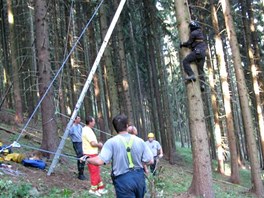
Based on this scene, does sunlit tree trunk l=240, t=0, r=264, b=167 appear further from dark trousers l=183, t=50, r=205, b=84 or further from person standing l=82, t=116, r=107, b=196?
person standing l=82, t=116, r=107, b=196

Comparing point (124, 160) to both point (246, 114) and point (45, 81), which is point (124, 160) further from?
point (246, 114)

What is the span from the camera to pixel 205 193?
8.80 m

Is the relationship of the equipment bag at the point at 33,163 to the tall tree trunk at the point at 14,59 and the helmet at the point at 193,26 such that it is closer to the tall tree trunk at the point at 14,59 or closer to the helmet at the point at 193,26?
the helmet at the point at 193,26

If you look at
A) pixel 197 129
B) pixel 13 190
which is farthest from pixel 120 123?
pixel 197 129

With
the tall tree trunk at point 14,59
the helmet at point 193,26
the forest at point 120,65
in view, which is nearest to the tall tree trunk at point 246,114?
the forest at point 120,65

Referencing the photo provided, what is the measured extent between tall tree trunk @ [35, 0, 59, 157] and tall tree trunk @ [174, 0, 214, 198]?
378cm

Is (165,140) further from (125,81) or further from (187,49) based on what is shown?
(187,49)

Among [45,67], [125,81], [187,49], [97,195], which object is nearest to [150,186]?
[97,195]

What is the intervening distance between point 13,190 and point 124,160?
9.82ft

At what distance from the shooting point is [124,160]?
4629mm

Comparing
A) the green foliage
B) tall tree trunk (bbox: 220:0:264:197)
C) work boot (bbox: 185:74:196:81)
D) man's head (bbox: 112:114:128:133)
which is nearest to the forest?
tall tree trunk (bbox: 220:0:264:197)

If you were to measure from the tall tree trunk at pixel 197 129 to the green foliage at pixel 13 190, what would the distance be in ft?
13.0

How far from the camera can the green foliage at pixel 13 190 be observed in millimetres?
6527

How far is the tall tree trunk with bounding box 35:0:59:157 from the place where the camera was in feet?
32.3
